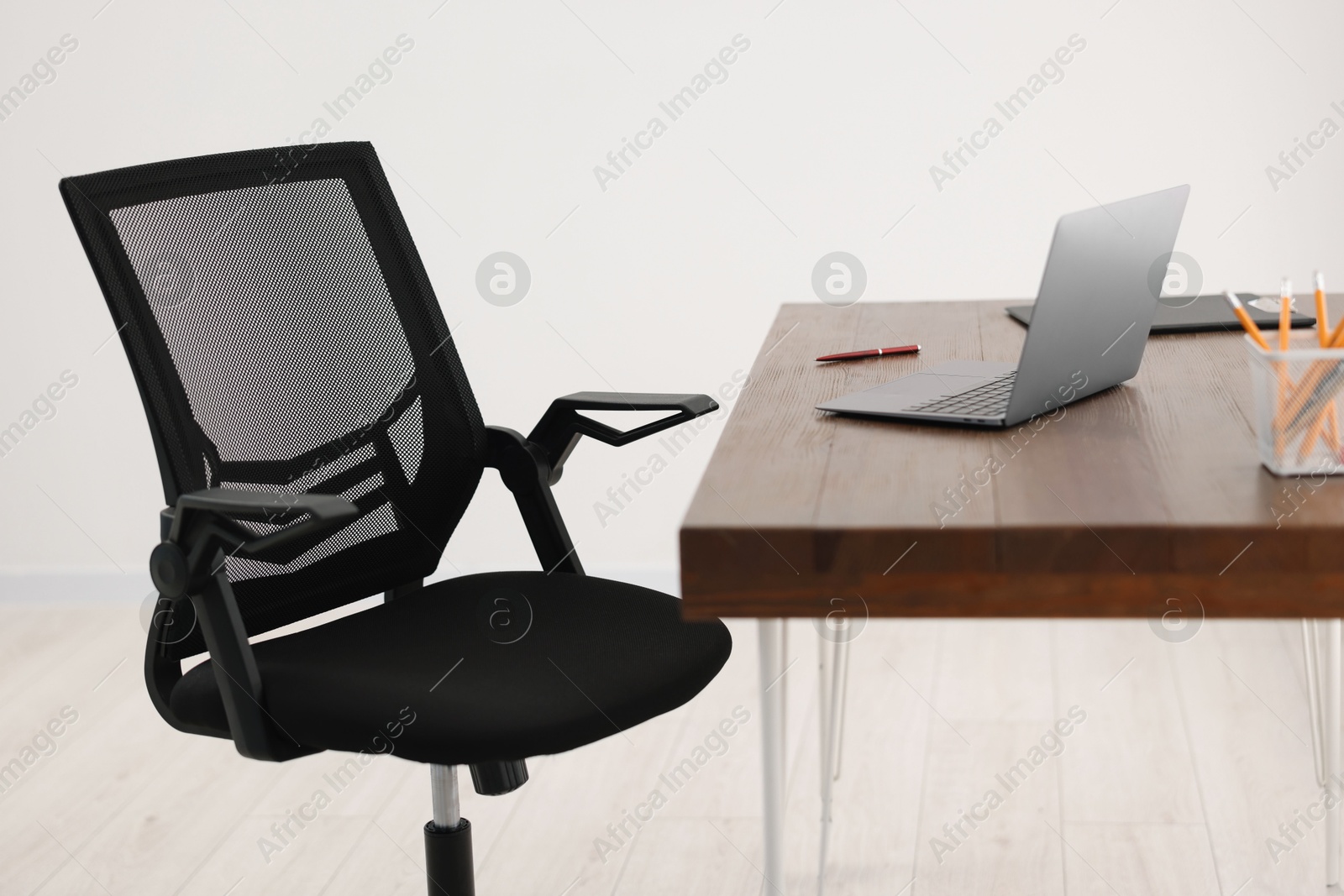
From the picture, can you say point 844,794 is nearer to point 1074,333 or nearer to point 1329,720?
point 1329,720

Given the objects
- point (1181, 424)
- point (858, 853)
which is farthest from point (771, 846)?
point (858, 853)

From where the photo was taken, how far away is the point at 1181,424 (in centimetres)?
123

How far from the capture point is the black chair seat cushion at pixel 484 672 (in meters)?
1.27

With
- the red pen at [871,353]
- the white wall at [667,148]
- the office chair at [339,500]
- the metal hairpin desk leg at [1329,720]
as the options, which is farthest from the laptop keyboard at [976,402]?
the white wall at [667,148]

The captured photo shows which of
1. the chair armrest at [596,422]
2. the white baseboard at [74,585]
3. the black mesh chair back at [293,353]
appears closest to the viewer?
the black mesh chair back at [293,353]

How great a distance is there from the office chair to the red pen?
17cm

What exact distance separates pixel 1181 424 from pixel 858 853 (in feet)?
3.50

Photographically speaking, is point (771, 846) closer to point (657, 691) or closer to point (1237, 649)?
point (657, 691)

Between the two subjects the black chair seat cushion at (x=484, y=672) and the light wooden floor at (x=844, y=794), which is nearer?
the black chair seat cushion at (x=484, y=672)

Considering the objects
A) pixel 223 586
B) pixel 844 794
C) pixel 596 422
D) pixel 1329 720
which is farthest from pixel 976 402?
pixel 844 794

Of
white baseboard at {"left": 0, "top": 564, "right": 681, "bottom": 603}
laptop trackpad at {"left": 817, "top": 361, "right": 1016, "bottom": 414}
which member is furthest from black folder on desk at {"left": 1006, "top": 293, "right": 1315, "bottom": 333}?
white baseboard at {"left": 0, "top": 564, "right": 681, "bottom": 603}

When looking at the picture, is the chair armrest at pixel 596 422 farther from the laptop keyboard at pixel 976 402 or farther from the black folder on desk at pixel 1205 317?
the black folder on desk at pixel 1205 317

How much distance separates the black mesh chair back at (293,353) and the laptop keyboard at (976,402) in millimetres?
632

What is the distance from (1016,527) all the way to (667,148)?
6.96ft
